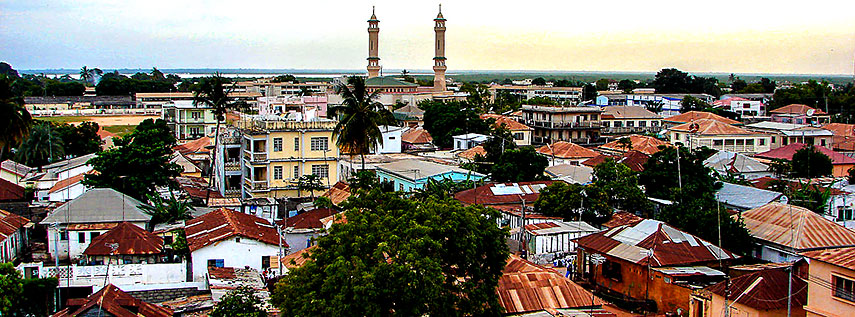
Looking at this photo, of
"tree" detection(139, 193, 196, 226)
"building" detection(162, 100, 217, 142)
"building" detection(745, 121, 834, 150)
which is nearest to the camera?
"tree" detection(139, 193, 196, 226)

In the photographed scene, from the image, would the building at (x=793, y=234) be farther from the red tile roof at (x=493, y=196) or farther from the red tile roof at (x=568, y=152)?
the red tile roof at (x=568, y=152)

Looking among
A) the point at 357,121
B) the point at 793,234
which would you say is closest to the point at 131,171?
the point at 357,121

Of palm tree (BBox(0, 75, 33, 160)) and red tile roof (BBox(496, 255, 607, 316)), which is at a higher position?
palm tree (BBox(0, 75, 33, 160))

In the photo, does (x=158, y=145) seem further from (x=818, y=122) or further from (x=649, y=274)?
(x=818, y=122)

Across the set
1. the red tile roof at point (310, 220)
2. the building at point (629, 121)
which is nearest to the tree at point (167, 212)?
the red tile roof at point (310, 220)

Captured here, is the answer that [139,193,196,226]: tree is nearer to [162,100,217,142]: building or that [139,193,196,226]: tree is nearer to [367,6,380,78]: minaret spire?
[162,100,217,142]: building

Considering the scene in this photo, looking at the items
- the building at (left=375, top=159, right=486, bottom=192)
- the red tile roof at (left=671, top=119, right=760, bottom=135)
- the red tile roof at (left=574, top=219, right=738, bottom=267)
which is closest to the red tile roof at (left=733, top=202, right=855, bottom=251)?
the red tile roof at (left=574, top=219, right=738, bottom=267)
